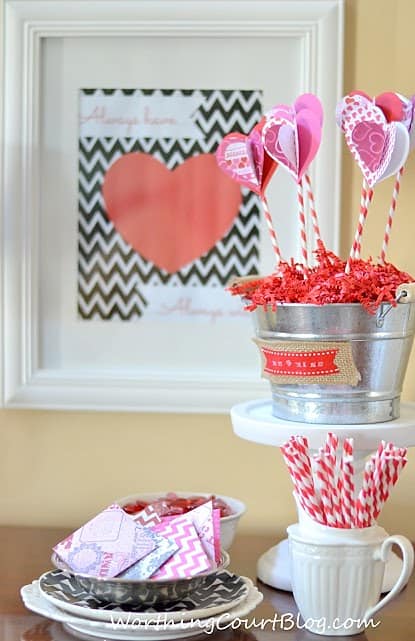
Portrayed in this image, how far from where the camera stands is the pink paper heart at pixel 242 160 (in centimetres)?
110

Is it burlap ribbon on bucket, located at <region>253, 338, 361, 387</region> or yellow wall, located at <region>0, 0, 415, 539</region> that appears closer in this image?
burlap ribbon on bucket, located at <region>253, 338, 361, 387</region>

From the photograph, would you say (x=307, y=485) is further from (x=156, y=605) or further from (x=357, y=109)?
(x=357, y=109)

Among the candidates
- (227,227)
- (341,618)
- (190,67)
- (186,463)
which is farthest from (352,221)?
(341,618)

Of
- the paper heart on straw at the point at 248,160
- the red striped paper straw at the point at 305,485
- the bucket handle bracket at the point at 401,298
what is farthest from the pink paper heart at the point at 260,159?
the red striped paper straw at the point at 305,485

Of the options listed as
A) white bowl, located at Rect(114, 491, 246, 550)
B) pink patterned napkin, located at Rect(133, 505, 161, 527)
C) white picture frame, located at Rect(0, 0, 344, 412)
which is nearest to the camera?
pink patterned napkin, located at Rect(133, 505, 161, 527)

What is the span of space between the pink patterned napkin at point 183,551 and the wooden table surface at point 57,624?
0.07 meters

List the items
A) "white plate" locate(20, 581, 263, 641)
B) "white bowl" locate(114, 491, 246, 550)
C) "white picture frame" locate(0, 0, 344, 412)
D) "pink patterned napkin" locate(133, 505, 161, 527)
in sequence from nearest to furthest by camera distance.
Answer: "white plate" locate(20, 581, 263, 641) → "pink patterned napkin" locate(133, 505, 161, 527) → "white bowl" locate(114, 491, 246, 550) → "white picture frame" locate(0, 0, 344, 412)

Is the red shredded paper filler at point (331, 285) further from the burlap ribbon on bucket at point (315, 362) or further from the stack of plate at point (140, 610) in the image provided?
Answer: the stack of plate at point (140, 610)

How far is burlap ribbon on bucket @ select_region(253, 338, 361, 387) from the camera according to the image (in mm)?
953

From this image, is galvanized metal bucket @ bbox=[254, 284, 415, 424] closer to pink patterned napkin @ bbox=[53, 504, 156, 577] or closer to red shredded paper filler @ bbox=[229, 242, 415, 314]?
red shredded paper filler @ bbox=[229, 242, 415, 314]

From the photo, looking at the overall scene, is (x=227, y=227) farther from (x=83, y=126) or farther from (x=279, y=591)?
(x=279, y=591)

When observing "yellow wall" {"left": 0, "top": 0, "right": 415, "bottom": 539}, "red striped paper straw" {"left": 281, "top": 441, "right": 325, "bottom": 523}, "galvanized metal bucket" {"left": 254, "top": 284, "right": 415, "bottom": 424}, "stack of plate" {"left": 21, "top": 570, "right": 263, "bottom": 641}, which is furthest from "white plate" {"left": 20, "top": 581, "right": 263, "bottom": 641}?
"yellow wall" {"left": 0, "top": 0, "right": 415, "bottom": 539}

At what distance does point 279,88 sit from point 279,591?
0.65m

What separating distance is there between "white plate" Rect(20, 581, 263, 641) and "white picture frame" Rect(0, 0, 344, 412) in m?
0.39
